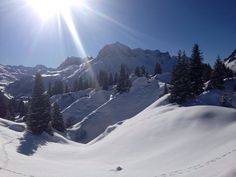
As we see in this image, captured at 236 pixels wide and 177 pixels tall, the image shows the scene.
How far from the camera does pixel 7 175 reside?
18875 mm

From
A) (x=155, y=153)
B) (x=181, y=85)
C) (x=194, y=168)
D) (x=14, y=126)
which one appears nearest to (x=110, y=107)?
(x=181, y=85)

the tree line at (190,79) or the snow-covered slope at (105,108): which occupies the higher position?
the tree line at (190,79)

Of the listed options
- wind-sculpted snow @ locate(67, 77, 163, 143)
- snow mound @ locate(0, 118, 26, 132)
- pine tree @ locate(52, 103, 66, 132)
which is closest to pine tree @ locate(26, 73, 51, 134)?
snow mound @ locate(0, 118, 26, 132)

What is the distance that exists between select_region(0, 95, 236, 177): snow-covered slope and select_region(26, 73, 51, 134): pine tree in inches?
189

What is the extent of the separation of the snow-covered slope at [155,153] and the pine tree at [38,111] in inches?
189

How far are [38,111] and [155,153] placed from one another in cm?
2888

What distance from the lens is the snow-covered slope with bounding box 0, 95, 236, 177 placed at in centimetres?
2189

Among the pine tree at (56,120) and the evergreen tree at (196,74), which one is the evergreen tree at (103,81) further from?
the evergreen tree at (196,74)

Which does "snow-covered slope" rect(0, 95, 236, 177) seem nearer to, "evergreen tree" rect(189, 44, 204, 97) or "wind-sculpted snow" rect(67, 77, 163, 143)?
"evergreen tree" rect(189, 44, 204, 97)

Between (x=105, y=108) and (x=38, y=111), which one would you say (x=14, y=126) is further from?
(x=105, y=108)

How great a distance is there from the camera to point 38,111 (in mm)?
53688

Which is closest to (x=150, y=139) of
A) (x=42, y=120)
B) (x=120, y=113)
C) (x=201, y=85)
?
(x=42, y=120)

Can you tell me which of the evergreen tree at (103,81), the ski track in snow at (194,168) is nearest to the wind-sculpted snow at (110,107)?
the evergreen tree at (103,81)

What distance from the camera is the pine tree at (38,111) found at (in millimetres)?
52219
